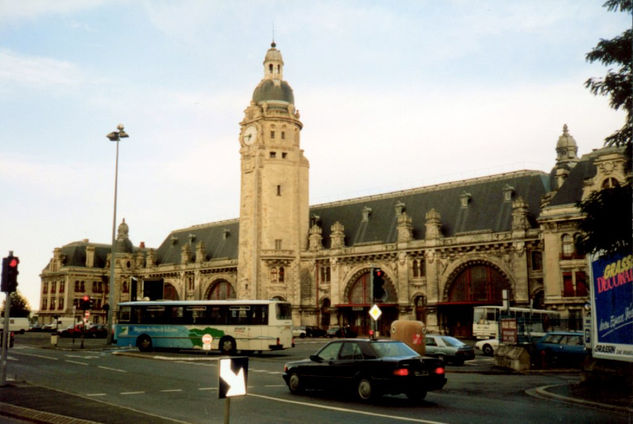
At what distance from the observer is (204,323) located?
36531 millimetres

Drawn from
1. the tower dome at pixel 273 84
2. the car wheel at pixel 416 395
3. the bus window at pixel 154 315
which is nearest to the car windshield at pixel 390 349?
the car wheel at pixel 416 395

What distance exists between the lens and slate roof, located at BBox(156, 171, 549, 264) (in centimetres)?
6116

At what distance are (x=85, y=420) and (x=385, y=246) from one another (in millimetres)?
56698

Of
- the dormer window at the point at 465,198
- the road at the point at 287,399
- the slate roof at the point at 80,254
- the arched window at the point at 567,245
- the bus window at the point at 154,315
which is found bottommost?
Answer: the road at the point at 287,399

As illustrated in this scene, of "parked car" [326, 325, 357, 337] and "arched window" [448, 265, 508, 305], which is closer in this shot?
"arched window" [448, 265, 508, 305]

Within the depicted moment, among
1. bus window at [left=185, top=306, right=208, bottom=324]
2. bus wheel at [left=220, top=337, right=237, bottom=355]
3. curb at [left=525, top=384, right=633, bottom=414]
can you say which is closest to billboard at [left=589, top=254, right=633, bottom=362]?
curb at [left=525, top=384, right=633, bottom=414]

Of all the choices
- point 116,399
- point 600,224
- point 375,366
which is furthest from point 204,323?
point 600,224

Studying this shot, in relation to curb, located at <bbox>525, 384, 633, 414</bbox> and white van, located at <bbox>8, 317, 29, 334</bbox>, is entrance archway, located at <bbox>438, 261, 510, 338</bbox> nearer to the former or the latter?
curb, located at <bbox>525, 384, 633, 414</bbox>

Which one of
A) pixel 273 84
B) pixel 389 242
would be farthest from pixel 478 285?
pixel 273 84

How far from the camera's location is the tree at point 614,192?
14500 millimetres

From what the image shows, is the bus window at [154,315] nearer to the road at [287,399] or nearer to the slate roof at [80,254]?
the road at [287,399]

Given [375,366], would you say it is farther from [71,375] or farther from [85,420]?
[71,375]

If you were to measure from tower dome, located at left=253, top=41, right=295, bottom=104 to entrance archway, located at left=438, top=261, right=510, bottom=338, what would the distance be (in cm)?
3136

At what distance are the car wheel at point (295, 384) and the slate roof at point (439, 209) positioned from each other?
45.7 metres
